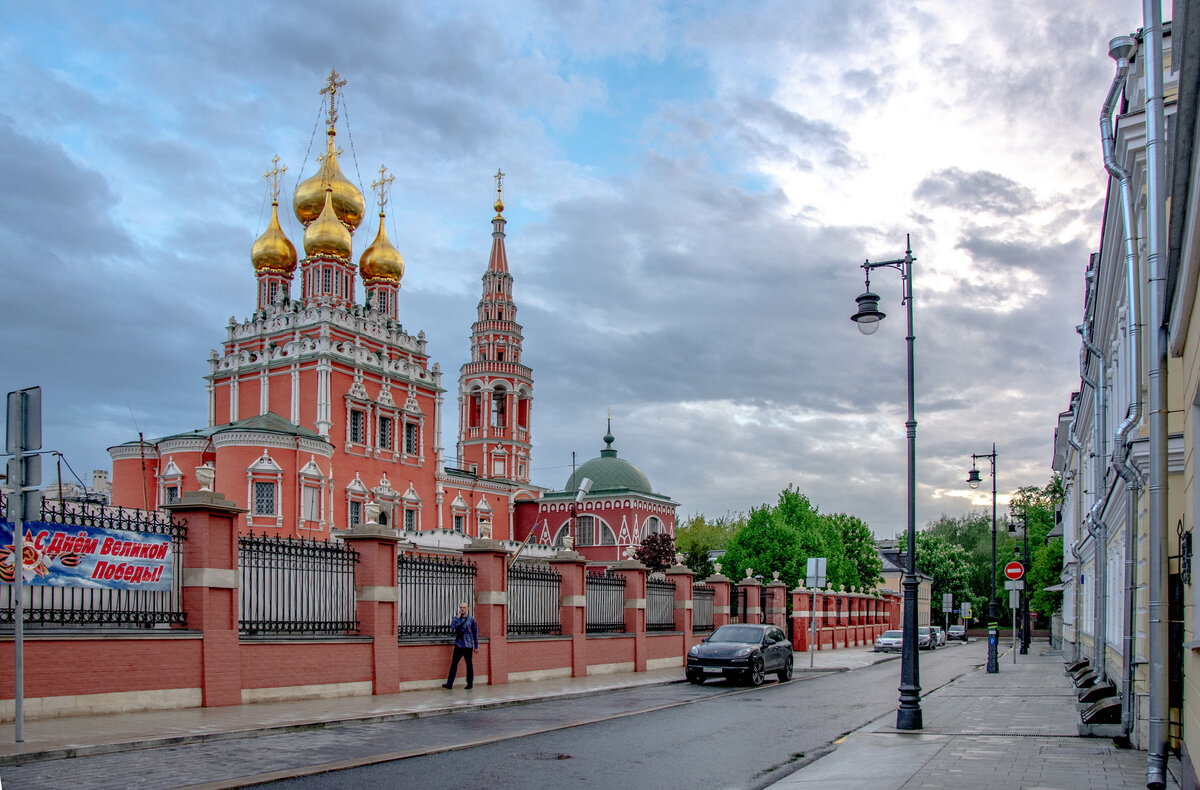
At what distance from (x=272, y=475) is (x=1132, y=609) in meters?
42.8

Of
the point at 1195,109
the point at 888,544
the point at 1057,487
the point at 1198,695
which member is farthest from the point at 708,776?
the point at 888,544

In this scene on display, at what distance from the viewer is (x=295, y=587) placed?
1642 cm

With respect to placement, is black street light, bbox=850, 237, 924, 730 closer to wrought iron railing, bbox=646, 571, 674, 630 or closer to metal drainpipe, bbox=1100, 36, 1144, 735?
metal drainpipe, bbox=1100, 36, 1144, 735

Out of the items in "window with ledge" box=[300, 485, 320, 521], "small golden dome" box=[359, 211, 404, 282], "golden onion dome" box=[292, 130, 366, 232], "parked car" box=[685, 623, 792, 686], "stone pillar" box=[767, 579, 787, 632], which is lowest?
"stone pillar" box=[767, 579, 787, 632]

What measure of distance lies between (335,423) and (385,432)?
4.37 m

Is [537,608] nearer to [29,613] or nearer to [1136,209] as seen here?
[29,613]

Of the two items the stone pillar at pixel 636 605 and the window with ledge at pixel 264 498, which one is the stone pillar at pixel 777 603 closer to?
the stone pillar at pixel 636 605

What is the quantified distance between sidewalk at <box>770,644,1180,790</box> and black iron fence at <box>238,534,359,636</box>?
8419 millimetres

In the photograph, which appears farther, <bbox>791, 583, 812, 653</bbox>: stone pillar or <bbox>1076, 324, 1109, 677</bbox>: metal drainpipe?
<bbox>791, 583, 812, 653</bbox>: stone pillar

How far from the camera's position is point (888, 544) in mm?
117250

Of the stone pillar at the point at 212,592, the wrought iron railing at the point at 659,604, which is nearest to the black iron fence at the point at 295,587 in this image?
the stone pillar at the point at 212,592

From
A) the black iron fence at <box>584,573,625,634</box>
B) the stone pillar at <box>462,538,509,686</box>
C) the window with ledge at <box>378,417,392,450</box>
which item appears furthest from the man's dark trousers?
the window with ledge at <box>378,417,392,450</box>

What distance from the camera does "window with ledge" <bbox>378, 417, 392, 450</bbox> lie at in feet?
194

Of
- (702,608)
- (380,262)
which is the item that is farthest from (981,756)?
(380,262)
